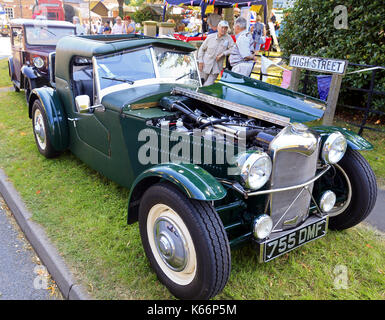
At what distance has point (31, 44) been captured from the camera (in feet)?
25.2

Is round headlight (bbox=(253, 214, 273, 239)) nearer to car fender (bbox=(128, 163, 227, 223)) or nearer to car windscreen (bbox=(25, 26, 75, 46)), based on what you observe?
car fender (bbox=(128, 163, 227, 223))

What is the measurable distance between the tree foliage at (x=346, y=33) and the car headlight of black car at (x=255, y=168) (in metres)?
4.52

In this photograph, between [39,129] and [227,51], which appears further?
[227,51]

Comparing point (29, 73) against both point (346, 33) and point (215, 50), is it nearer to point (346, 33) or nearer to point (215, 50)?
point (215, 50)

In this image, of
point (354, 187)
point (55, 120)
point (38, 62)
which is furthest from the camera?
point (38, 62)

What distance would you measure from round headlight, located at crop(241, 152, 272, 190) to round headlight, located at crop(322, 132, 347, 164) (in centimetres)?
66

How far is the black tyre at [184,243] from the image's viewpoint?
196 cm

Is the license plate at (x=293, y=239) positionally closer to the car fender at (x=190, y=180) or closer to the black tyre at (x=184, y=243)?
the black tyre at (x=184, y=243)

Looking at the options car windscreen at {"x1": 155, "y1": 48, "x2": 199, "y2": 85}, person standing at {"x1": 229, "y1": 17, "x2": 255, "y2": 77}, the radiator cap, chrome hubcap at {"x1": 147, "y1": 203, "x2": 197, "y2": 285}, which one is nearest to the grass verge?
chrome hubcap at {"x1": 147, "y1": 203, "x2": 197, "y2": 285}

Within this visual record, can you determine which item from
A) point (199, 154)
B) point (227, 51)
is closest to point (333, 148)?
point (199, 154)

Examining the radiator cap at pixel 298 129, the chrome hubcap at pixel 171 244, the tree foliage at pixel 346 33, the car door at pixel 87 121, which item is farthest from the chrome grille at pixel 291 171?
the tree foliage at pixel 346 33

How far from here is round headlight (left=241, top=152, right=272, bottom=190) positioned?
2.05 metres

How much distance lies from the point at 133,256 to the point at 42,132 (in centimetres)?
247

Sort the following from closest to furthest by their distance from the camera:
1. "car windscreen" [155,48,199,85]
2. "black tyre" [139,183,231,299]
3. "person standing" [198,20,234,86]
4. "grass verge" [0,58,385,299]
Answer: "black tyre" [139,183,231,299]
"grass verge" [0,58,385,299]
"car windscreen" [155,48,199,85]
"person standing" [198,20,234,86]
